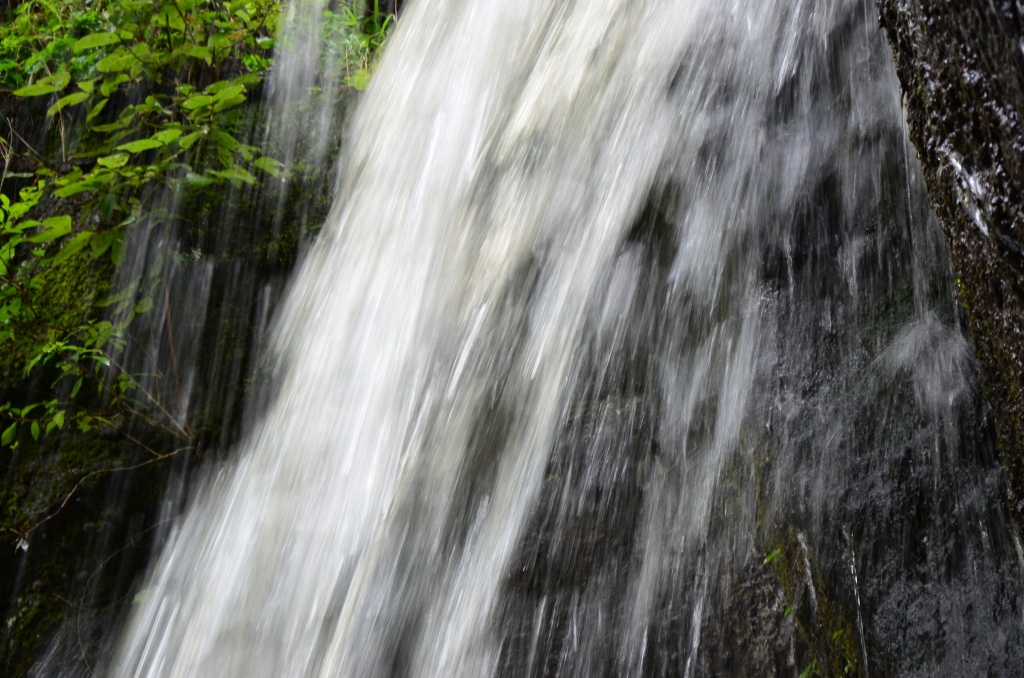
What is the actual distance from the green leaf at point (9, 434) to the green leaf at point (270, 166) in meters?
1.50

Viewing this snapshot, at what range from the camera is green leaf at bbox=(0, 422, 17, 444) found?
3.22 metres

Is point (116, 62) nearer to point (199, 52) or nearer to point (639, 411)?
point (199, 52)

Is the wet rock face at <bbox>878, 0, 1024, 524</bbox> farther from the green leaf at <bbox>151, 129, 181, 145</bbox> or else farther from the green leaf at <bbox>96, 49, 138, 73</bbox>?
the green leaf at <bbox>96, 49, 138, 73</bbox>

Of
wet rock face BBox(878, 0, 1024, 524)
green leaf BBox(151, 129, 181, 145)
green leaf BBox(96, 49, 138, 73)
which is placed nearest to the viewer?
wet rock face BBox(878, 0, 1024, 524)

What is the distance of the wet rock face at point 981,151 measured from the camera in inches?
42.2

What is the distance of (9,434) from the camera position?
3.25 meters

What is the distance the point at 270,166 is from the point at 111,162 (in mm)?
674

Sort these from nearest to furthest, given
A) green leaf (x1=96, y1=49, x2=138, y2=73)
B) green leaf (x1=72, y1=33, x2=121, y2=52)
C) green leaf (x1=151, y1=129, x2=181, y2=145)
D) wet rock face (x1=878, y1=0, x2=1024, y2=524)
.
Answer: wet rock face (x1=878, y1=0, x2=1024, y2=524) → green leaf (x1=151, y1=129, x2=181, y2=145) → green leaf (x1=72, y1=33, x2=121, y2=52) → green leaf (x1=96, y1=49, x2=138, y2=73)

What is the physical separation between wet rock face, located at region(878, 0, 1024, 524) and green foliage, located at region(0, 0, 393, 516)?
2.72m

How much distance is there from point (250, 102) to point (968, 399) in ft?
10.8

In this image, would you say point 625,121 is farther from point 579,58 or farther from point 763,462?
point 763,462

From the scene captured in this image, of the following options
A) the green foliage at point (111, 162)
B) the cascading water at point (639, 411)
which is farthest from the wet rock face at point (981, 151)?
the green foliage at point (111, 162)

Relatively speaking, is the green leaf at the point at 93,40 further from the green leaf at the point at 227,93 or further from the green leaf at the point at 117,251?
the green leaf at the point at 117,251

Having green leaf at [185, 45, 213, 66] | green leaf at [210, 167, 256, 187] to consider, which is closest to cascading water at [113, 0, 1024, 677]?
green leaf at [210, 167, 256, 187]
